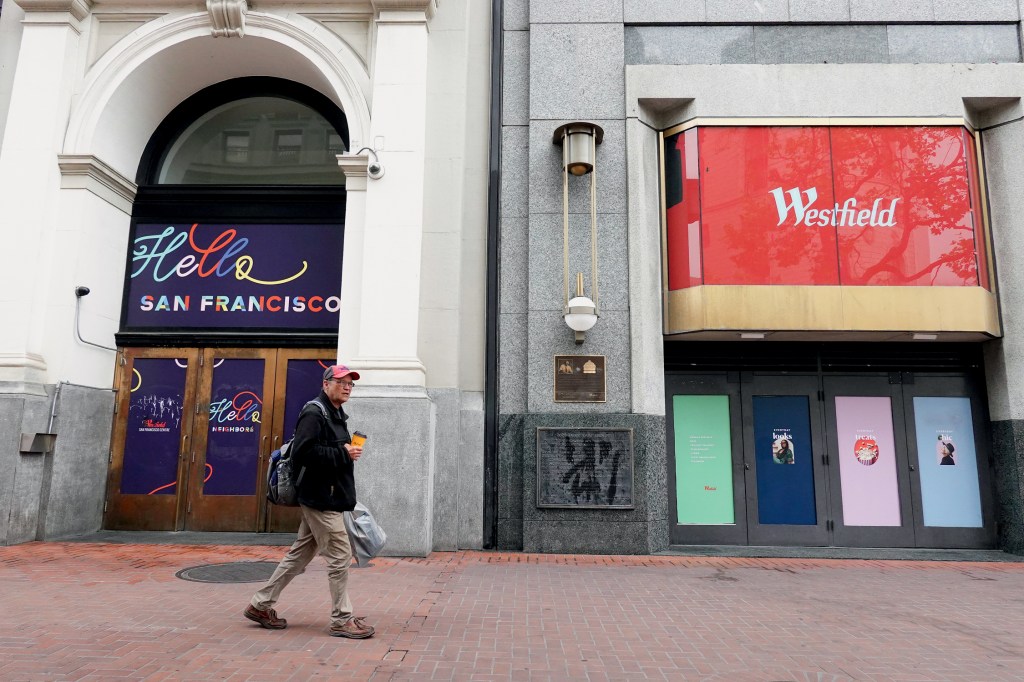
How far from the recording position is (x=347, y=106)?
938 cm

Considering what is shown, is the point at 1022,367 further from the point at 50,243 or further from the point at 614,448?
the point at 50,243

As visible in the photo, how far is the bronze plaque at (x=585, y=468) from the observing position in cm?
848

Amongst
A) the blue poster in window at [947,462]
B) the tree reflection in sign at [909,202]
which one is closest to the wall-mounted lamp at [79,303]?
the tree reflection in sign at [909,202]

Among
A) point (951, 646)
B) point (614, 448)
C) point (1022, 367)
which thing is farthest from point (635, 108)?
point (951, 646)

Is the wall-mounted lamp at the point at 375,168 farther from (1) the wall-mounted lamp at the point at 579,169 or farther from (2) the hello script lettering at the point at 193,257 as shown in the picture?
(1) the wall-mounted lamp at the point at 579,169

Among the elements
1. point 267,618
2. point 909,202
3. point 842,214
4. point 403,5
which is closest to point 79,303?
point 403,5

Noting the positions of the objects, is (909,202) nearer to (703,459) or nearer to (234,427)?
(703,459)

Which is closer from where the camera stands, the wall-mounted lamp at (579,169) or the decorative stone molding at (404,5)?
the wall-mounted lamp at (579,169)

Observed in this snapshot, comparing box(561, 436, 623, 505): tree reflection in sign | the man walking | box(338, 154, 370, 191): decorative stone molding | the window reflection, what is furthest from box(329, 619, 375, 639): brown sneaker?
the window reflection

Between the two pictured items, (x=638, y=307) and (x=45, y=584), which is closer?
(x=45, y=584)

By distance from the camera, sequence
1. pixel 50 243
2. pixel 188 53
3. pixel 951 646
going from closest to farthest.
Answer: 1. pixel 951 646
2. pixel 50 243
3. pixel 188 53

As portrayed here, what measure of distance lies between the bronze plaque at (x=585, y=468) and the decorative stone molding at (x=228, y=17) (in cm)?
723

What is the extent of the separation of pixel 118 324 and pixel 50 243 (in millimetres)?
1473

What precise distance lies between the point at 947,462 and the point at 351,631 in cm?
868
